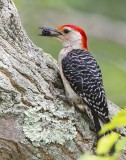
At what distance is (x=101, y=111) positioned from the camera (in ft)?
18.0

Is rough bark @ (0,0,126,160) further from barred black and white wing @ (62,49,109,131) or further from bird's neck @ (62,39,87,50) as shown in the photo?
bird's neck @ (62,39,87,50)

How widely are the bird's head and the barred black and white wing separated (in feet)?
1.78

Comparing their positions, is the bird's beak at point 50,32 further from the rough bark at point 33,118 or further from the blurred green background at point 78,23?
the blurred green background at point 78,23

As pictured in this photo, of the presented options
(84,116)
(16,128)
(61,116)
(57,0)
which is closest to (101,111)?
(84,116)

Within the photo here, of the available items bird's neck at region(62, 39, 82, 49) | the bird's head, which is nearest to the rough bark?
the bird's head

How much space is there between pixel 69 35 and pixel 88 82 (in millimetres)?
1065

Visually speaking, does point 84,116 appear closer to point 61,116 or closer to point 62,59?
point 61,116

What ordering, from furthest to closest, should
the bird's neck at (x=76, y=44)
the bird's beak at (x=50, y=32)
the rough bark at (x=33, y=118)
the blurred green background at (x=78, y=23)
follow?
the blurred green background at (x=78, y=23)
the bird's neck at (x=76, y=44)
the bird's beak at (x=50, y=32)
the rough bark at (x=33, y=118)

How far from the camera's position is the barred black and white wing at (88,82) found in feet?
18.2

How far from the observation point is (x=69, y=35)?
670 centimetres

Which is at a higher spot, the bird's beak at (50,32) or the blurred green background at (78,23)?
the blurred green background at (78,23)

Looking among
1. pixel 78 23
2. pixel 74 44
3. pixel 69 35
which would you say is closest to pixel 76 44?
pixel 74 44

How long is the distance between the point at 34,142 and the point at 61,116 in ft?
1.15

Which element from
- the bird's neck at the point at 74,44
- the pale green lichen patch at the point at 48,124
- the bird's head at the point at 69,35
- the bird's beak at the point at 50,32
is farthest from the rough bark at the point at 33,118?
the bird's neck at the point at 74,44
